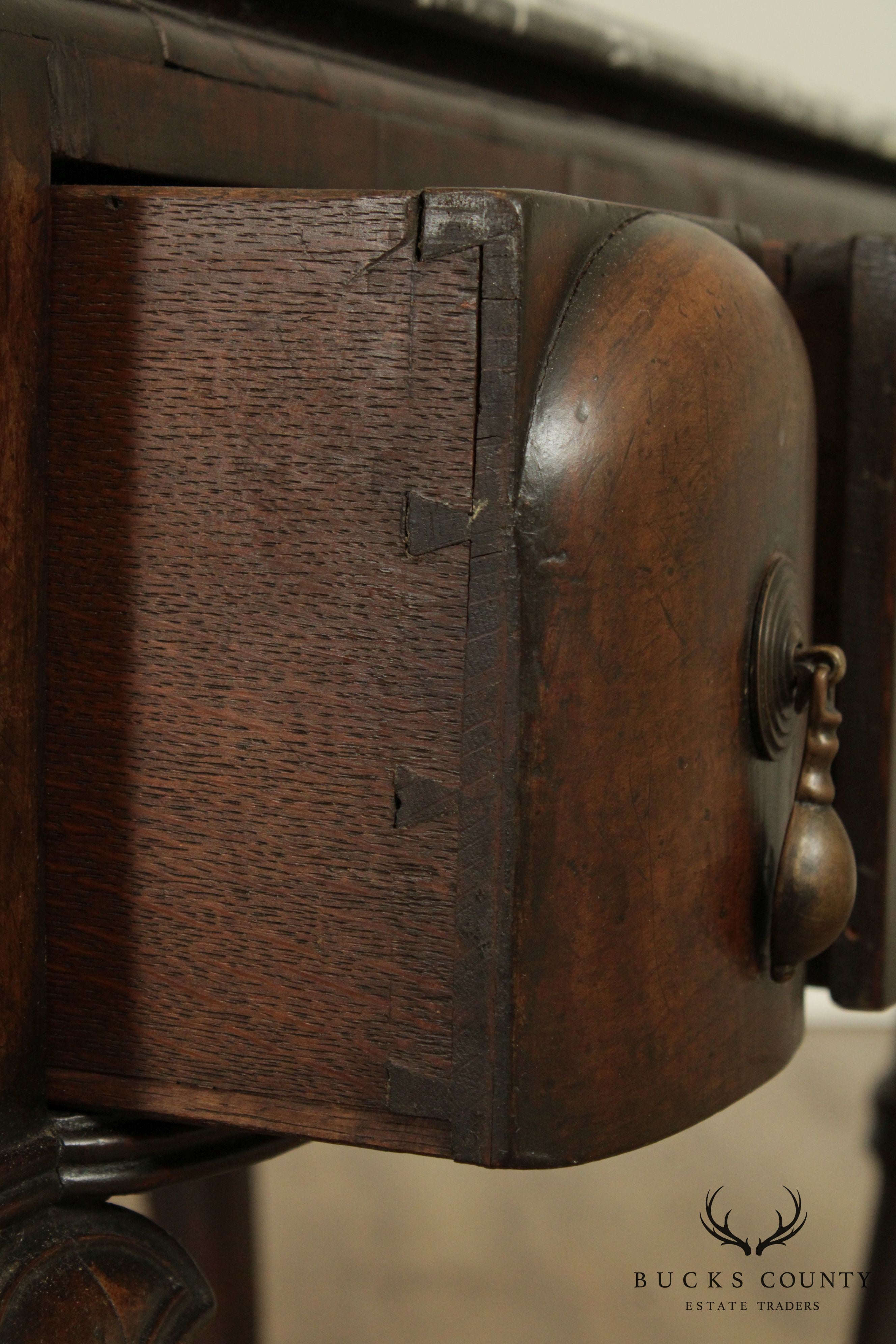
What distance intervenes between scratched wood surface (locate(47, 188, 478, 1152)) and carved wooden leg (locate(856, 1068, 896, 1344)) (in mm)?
576

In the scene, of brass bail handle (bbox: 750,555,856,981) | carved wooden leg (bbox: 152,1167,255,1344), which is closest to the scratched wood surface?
brass bail handle (bbox: 750,555,856,981)

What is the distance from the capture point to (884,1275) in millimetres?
951

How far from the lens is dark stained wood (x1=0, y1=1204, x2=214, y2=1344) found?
48 cm

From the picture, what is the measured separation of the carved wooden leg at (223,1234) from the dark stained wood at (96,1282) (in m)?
0.44

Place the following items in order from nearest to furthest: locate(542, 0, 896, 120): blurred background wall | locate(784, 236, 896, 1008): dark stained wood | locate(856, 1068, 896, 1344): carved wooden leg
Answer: locate(784, 236, 896, 1008): dark stained wood
locate(856, 1068, 896, 1344): carved wooden leg
locate(542, 0, 896, 120): blurred background wall

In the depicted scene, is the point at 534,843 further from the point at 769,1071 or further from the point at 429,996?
the point at 769,1071

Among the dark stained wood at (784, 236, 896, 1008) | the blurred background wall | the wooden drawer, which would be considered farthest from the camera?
the blurred background wall

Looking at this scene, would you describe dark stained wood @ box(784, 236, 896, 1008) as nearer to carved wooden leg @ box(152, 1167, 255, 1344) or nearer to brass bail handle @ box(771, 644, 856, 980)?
brass bail handle @ box(771, 644, 856, 980)

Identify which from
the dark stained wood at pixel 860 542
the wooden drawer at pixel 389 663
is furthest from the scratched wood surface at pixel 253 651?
the dark stained wood at pixel 860 542

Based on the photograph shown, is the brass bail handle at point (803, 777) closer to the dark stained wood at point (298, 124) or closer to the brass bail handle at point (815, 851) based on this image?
Result: the brass bail handle at point (815, 851)

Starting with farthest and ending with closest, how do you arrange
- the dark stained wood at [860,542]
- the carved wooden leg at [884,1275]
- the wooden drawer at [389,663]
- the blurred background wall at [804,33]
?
the blurred background wall at [804,33]
the carved wooden leg at [884,1275]
the dark stained wood at [860,542]
the wooden drawer at [389,663]

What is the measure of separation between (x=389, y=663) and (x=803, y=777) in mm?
158

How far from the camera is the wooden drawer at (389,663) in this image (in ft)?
1.47

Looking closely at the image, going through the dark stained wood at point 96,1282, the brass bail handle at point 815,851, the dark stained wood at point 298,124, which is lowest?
the dark stained wood at point 96,1282
